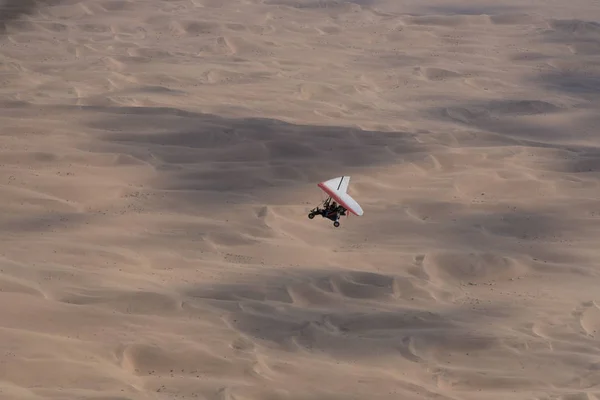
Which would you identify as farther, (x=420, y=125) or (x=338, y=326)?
(x=420, y=125)

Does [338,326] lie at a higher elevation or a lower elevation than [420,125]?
lower

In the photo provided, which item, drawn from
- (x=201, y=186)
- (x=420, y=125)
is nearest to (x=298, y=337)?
(x=201, y=186)

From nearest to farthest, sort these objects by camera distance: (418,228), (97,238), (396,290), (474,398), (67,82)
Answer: (474,398) → (396,290) → (97,238) → (418,228) → (67,82)

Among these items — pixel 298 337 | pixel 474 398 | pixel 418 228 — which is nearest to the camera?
pixel 474 398

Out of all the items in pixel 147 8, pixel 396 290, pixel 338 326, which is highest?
pixel 147 8

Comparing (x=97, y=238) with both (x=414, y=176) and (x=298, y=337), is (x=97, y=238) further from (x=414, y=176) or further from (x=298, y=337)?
(x=414, y=176)

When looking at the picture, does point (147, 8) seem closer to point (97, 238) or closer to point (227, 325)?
point (97, 238)
